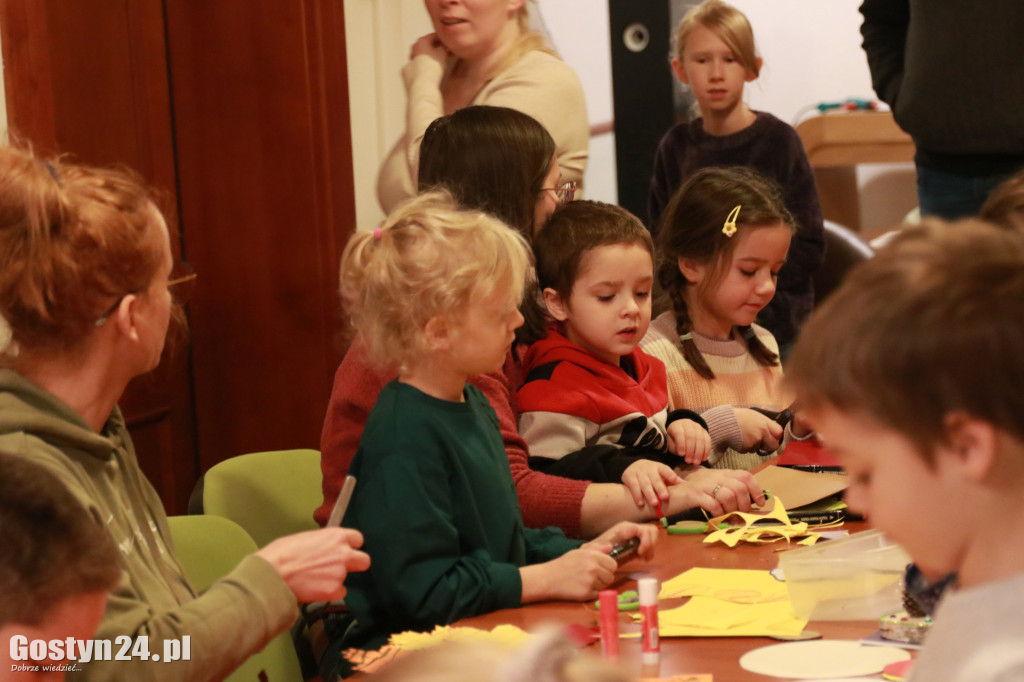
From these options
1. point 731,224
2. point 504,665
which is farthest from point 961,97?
point 504,665

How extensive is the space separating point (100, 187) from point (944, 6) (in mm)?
1927

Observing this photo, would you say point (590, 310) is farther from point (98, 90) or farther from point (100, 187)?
point (98, 90)

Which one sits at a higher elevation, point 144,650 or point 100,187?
point 100,187

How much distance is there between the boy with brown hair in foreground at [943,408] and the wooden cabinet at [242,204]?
9.04 ft

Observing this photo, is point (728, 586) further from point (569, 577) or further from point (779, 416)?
point (779, 416)

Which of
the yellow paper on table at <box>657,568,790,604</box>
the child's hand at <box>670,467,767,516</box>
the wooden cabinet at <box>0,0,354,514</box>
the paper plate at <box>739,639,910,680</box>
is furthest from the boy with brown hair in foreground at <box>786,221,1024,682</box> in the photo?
the wooden cabinet at <box>0,0,354,514</box>

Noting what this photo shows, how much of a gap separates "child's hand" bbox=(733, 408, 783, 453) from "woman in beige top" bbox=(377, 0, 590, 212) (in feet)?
3.51

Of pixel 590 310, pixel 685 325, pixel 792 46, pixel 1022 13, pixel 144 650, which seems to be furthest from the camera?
pixel 792 46

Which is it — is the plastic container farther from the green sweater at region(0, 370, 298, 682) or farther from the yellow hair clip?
the yellow hair clip

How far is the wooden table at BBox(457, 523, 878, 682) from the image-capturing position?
114 centimetres

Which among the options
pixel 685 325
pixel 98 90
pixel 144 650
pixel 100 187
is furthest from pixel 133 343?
pixel 98 90

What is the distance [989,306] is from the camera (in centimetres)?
63

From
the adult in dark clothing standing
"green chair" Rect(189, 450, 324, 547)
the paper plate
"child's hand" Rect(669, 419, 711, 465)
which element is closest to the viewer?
the paper plate

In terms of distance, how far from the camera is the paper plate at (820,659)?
1.09m
